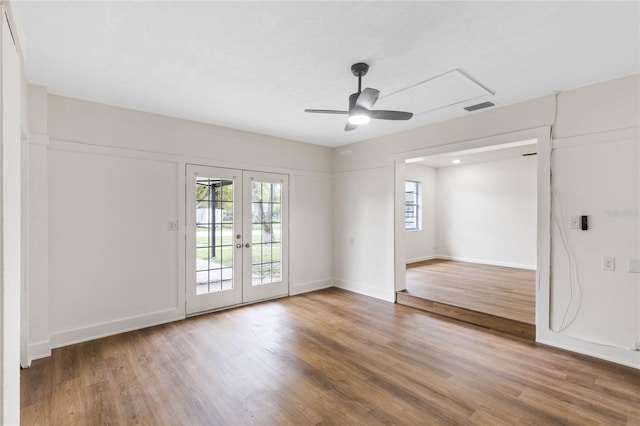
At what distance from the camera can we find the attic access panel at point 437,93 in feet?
9.89

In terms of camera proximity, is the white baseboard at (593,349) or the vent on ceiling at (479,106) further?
the vent on ceiling at (479,106)

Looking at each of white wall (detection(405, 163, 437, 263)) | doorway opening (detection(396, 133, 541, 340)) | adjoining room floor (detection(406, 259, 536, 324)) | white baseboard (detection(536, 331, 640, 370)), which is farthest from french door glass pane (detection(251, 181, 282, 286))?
white wall (detection(405, 163, 437, 263))

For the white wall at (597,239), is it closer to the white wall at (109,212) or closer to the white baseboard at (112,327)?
the white wall at (109,212)

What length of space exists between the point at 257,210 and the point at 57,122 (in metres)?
2.67

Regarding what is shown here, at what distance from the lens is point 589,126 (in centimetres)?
312

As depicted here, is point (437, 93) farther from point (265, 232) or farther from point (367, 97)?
point (265, 232)

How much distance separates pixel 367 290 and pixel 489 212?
13.6 feet

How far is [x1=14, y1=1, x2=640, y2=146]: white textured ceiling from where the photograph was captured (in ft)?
6.55

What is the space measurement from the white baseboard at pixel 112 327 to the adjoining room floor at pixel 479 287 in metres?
3.57

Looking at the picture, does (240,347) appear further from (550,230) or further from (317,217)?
(550,230)

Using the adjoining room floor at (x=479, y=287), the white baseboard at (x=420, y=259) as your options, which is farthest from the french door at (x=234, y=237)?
the white baseboard at (x=420, y=259)

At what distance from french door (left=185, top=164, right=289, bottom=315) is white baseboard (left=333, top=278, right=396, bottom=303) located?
1.11 meters

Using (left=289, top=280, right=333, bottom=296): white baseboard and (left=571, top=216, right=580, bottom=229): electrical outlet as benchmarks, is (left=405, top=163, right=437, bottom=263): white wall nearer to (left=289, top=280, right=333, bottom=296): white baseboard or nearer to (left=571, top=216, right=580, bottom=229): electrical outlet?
(left=289, top=280, right=333, bottom=296): white baseboard

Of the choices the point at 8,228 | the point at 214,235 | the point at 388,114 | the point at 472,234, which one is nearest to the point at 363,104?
the point at 388,114
